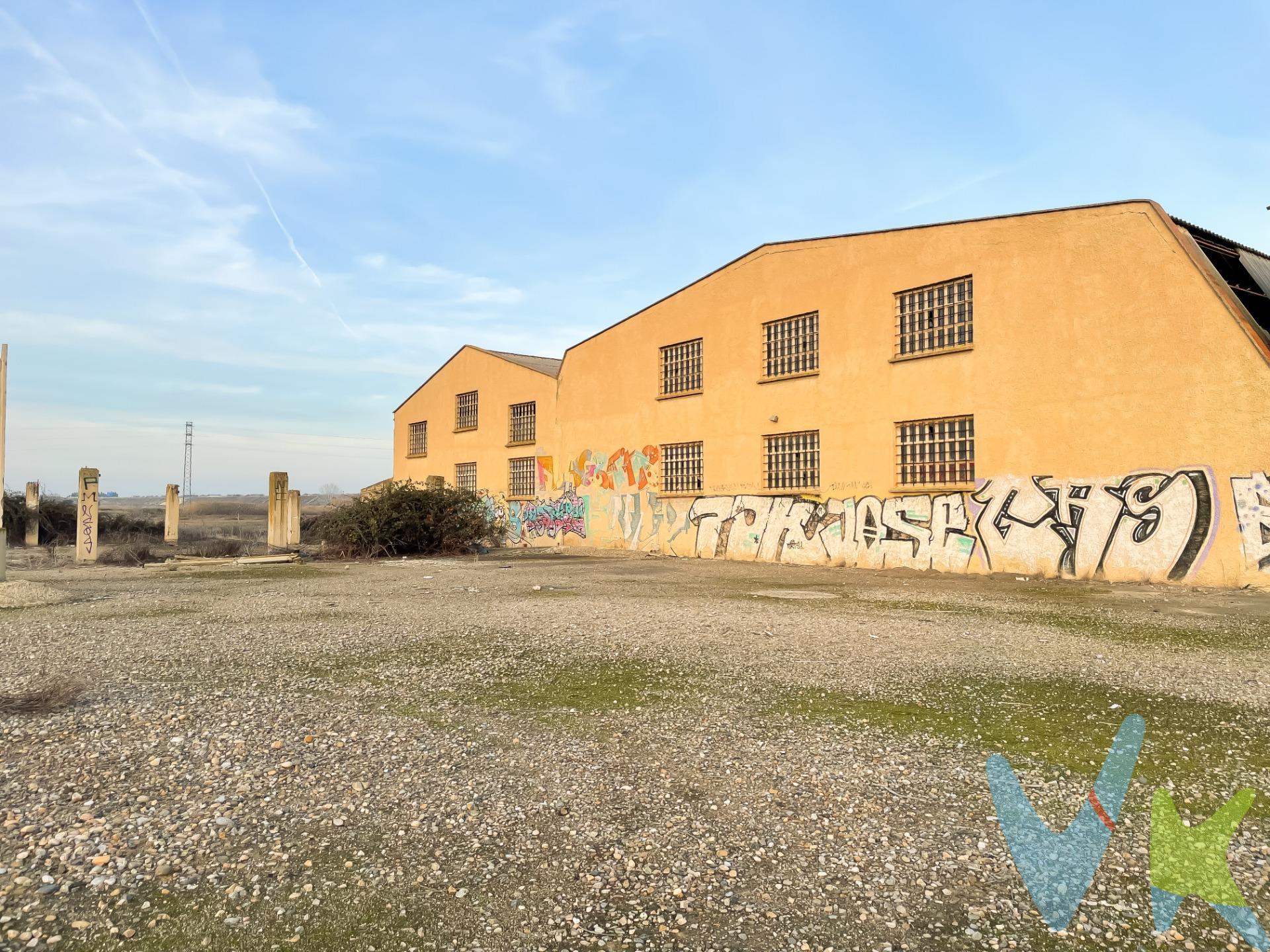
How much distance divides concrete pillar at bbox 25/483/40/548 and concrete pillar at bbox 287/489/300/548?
9116mm

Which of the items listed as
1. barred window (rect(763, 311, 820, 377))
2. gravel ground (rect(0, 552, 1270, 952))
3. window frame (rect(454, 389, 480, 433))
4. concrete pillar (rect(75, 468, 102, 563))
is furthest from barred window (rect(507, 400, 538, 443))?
gravel ground (rect(0, 552, 1270, 952))

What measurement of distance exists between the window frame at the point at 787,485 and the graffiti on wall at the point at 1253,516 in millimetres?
7419

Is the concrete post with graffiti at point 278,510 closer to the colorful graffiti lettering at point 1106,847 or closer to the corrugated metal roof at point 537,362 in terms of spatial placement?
the corrugated metal roof at point 537,362

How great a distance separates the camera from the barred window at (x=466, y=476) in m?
28.3

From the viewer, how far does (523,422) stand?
2642 cm

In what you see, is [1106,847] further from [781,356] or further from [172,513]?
[172,513]

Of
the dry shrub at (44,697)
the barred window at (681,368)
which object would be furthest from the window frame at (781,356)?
the dry shrub at (44,697)

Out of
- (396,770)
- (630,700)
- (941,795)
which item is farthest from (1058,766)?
(396,770)

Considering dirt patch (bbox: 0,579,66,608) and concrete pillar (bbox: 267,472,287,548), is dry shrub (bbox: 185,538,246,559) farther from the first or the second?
dirt patch (bbox: 0,579,66,608)

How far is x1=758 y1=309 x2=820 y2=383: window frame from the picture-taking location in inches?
688

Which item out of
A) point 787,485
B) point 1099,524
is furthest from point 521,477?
point 1099,524

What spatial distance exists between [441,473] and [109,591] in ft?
58.6

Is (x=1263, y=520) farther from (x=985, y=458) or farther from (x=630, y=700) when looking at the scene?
(x=630, y=700)

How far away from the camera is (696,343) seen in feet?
67.2
